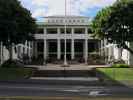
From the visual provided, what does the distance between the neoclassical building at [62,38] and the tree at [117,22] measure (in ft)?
215

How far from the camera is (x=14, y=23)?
53.2 meters

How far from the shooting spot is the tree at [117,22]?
174 feet

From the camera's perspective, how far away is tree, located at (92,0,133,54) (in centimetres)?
5319

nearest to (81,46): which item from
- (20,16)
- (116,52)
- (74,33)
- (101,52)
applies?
(74,33)

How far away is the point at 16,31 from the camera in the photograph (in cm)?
5484

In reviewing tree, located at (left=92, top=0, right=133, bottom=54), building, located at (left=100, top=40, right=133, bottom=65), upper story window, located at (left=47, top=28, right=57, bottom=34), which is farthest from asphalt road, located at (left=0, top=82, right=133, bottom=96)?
upper story window, located at (left=47, top=28, right=57, bottom=34)

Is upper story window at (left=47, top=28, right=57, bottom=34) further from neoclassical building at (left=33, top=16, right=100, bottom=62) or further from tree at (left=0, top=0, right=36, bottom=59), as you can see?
tree at (left=0, top=0, right=36, bottom=59)

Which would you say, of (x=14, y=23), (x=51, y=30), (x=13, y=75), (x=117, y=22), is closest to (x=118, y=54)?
(x=117, y=22)

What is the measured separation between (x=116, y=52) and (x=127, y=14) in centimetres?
3581

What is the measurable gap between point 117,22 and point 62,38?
236 ft

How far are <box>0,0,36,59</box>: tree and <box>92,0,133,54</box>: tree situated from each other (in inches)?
379

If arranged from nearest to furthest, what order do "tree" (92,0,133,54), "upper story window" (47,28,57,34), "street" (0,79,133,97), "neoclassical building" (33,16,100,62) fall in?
1. "street" (0,79,133,97)
2. "tree" (92,0,133,54)
3. "neoclassical building" (33,16,100,62)
4. "upper story window" (47,28,57,34)

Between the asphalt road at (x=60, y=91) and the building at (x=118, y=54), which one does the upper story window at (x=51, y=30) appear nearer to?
the building at (x=118, y=54)

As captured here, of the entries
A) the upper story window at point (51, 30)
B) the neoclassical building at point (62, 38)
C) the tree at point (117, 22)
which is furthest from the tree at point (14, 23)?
the upper story window at point (51, 30)
